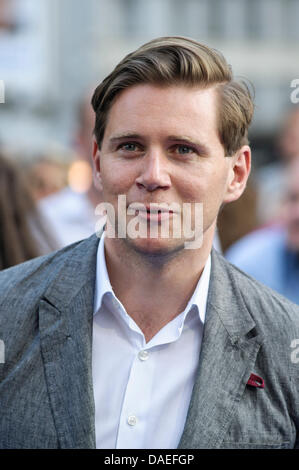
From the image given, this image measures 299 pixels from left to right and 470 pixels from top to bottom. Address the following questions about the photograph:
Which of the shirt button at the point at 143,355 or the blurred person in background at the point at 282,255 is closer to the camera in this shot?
the shirt button at the point at 143,355

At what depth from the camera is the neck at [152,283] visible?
250cm

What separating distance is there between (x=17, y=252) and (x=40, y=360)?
4.24 feet

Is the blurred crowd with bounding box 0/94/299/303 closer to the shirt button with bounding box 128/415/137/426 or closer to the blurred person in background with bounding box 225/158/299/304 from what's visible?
the blurred person in background with bounding box 225/158/299/304

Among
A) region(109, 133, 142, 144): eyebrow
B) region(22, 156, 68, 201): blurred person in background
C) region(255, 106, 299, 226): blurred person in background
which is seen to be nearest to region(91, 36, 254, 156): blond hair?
region(109, 133, 142, 144): eyebrow

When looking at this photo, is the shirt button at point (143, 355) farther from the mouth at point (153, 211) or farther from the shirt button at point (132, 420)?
the mouth at point (153, 211)

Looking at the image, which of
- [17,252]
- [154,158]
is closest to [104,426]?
[154,158]

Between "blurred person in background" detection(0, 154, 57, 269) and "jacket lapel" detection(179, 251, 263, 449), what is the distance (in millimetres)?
1287

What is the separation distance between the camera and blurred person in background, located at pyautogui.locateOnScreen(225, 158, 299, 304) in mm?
4797

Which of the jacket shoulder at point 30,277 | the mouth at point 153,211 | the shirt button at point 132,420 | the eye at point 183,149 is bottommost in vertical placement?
the shirt button at point 132,420

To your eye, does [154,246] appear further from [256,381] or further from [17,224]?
[17,224]

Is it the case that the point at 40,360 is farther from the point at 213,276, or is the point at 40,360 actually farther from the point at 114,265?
the point at 213,276

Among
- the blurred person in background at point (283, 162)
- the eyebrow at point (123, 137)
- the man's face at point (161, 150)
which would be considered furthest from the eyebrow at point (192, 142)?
the blurred person in background at point (283, 162)

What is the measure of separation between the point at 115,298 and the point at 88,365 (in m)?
0.25

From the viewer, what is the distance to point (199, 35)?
1176 inches
